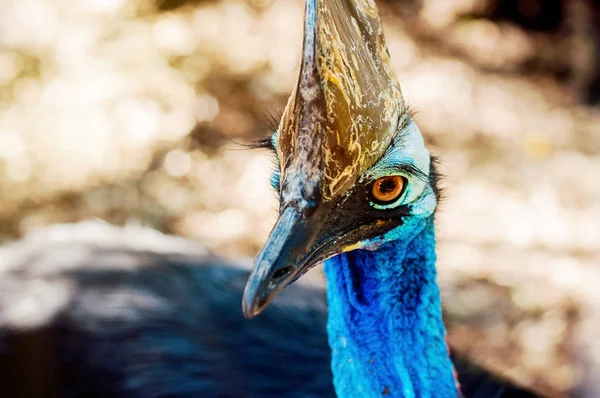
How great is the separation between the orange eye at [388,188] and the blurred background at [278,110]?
159cm

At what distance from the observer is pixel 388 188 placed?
1227mm

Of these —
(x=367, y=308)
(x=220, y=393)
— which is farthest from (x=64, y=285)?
(x=367, y=308)

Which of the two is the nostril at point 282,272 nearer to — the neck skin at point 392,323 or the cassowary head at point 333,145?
the cassowary head at point 333,145

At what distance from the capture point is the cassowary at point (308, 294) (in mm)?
1095

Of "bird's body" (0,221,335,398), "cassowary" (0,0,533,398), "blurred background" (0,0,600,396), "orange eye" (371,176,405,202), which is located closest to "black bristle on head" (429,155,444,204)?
"cassowary" (0,0,533,398)

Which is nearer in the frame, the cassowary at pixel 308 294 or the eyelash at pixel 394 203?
the cassowary at pixel 308 294

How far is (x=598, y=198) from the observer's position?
11.8ft

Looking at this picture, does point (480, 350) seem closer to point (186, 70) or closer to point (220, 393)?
point (220, 393)

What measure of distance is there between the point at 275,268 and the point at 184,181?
2.85 meters

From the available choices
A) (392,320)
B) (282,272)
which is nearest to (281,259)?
(282,272)

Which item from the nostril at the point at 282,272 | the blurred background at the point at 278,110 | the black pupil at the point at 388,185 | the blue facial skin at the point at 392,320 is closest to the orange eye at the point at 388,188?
the black pupil at the point at 388,185

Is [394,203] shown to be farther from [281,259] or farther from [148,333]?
[148,333]

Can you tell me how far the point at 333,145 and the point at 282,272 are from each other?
8.7 inches

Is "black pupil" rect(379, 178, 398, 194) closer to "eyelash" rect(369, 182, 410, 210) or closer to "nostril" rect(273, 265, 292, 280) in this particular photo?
"eyelash" rect(369, 182, 410, 210)
